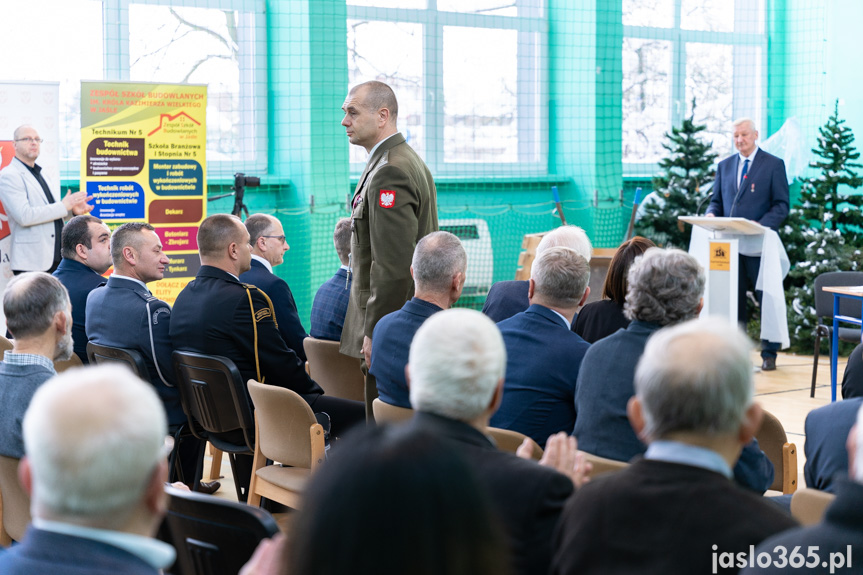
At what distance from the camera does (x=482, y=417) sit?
178cm

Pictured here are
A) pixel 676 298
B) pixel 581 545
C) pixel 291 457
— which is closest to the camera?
pixel 581 545

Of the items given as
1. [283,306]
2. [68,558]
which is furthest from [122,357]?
[68,558]

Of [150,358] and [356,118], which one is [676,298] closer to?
[356,118]

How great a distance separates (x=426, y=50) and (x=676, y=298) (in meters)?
7.10

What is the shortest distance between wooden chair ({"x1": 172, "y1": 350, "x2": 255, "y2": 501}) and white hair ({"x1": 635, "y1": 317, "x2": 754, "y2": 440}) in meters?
2.17

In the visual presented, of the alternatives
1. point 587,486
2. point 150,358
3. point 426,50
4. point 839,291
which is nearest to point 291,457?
point 150,358

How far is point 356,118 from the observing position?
145 inches

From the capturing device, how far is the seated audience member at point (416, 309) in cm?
300

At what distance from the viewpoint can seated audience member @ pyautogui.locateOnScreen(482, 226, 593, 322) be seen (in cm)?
375

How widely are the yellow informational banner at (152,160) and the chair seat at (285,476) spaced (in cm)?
329

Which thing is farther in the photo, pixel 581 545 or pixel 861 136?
pixel 861 136

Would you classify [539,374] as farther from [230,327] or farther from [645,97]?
[645,97]

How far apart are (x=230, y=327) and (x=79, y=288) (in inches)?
43.2

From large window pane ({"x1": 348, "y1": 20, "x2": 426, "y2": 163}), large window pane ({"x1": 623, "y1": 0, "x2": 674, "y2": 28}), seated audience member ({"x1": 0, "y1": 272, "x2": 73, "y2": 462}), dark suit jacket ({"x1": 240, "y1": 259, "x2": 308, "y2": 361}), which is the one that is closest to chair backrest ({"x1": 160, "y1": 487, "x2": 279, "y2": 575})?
seated audience member ({"x1": 0, "y1": 272, "x2": 73, "y2": 462})
